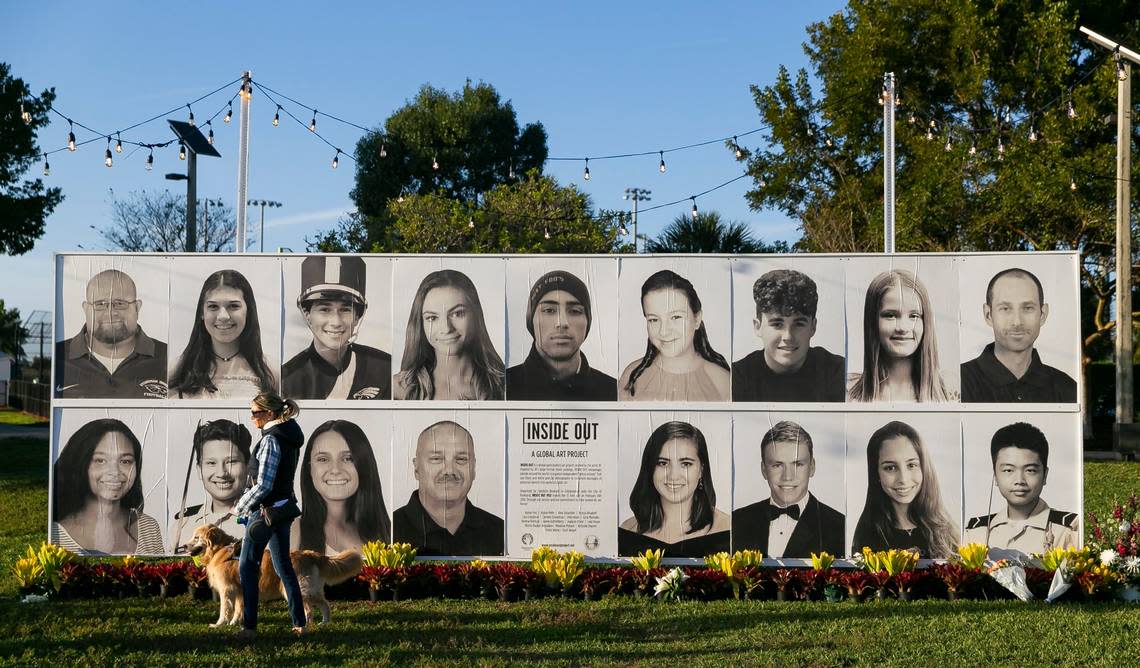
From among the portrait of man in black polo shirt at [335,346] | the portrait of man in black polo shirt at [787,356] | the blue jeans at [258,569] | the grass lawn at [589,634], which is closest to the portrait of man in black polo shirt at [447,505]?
the portrait of man in black polo shirt at [335,346]

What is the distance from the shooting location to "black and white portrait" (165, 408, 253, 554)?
10.1 metres

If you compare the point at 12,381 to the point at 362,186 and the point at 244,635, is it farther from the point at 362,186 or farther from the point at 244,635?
the point at 244,635

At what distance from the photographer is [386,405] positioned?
10.1m

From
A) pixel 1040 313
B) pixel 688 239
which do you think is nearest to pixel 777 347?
pixel 1040 313

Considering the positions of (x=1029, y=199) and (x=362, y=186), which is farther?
(x=362, y=186)

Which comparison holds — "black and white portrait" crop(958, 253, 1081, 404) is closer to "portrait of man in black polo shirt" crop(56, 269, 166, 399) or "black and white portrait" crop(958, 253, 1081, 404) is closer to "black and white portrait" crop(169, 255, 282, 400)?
"black and white portrait" crop(169, 255, 282, 400)

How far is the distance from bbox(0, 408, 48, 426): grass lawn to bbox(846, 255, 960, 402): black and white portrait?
96.6 feet

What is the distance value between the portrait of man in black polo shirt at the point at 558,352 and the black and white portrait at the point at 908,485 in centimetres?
243

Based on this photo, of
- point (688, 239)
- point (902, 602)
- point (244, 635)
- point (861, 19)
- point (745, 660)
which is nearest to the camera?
point (745, 660)

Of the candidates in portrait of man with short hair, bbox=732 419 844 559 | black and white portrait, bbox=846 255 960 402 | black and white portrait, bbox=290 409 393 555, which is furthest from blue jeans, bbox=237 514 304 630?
black and white portrait, bbox=846 255 960 402

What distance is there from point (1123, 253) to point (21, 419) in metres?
33.0

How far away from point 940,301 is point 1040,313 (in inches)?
35.7

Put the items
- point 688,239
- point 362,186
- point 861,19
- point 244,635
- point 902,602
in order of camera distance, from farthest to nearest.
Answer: point 362,186 < point 861,19 < point 688,239 < point 902,602 < point 244,635

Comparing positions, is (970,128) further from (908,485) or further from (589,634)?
(589,634)
